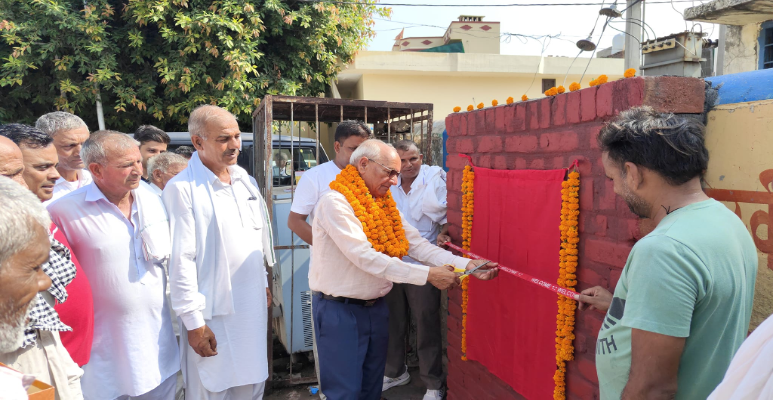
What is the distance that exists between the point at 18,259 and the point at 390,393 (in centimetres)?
337

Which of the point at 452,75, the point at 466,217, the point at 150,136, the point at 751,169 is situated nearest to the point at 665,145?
the point at 751,169

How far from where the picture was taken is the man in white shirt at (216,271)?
8.36 ft

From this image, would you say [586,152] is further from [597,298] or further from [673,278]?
[673,278]

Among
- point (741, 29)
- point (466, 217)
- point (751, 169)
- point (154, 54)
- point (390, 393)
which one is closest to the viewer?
point (751, 169)

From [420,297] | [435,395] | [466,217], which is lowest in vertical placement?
[435,395]

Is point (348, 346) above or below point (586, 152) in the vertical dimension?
below

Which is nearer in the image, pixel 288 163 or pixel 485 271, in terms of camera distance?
pixel 485 271

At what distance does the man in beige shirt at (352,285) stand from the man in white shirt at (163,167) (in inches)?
75.2

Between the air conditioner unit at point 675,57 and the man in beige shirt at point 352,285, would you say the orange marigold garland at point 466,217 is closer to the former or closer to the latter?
the man in beige shirt at point 352,285

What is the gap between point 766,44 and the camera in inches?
299

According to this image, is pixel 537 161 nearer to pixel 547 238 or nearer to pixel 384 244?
pixel 547 238

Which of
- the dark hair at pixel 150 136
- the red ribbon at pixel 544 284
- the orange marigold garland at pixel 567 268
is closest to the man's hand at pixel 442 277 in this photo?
the red ribbon at pixel 544 284

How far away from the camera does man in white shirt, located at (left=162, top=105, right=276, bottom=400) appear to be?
2.55m

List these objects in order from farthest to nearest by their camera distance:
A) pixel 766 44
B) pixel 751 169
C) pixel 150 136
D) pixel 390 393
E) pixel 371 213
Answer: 1. pixel 766 44
2. pixel 150 136
3. pixel 390 393
4. pixel 371 213
5. pixel 751 169
